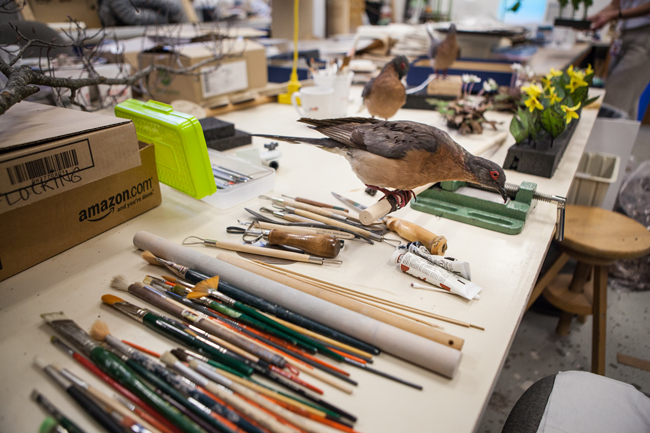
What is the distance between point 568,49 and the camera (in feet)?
12.4

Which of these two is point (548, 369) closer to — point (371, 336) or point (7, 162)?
point (371, 336)

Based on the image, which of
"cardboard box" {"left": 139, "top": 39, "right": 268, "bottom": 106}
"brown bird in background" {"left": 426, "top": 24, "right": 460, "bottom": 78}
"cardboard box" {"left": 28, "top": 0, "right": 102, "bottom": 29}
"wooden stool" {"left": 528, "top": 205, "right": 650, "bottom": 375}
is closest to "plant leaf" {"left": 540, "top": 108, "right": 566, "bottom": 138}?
"wooden stool" {"left": 528, "top": 205, "right": 650, "bottom": 375}

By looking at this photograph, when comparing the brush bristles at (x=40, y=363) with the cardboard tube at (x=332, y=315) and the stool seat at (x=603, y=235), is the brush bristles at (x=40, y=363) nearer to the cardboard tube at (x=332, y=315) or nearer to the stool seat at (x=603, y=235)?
the cardboard tube at (x=332, y=315)

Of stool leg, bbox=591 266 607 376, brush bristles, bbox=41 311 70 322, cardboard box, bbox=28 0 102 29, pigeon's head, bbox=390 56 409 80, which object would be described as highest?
cardboard box, bbox=28 0 102 29

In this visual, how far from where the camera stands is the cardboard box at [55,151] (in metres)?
0.78

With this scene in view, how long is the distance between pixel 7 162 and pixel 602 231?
6.59 feet

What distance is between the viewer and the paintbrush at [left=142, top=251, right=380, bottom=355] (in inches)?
28.1

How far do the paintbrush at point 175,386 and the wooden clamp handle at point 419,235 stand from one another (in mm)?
623

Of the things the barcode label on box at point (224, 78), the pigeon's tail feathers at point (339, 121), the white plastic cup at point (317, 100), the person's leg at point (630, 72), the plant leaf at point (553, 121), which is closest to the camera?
Answer: the pigeon's tail feathers at point (339, 121)

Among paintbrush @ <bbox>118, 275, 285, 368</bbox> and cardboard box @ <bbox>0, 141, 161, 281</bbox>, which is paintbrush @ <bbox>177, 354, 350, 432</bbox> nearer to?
paintbrush @ <bbox>118, 275, 285, 368</bbox>

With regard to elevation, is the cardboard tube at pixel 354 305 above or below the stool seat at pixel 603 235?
above

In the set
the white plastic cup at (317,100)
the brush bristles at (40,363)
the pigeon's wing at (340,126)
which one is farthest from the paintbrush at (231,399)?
the white plastic cup at (317,100)

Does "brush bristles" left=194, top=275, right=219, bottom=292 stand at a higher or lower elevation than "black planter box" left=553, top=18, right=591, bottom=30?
lower

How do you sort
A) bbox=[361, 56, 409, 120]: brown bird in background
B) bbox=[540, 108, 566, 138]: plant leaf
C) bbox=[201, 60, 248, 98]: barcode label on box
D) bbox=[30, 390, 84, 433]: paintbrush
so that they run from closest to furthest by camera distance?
bbox=[30, 390, 84, 433]: paintbrush, bbox=[540, 108, 566, 138]: plant leaf, bbox=[361, 56, 409, 120]: brown bird in background, bbox=[201, 60, 248, 98]: barcode label on box
